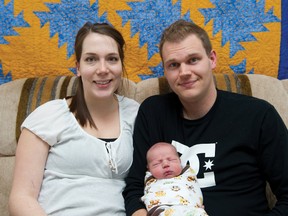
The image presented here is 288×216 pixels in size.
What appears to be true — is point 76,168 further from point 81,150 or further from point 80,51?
point 80,51

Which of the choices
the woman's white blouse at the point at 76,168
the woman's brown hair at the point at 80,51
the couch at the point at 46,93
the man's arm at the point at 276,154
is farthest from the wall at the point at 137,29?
the man's arm at the point at 276,154

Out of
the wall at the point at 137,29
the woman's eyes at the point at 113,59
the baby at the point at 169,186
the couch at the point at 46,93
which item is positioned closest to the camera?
the baby at the point at 169,186

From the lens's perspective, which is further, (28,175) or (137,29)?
(137,29)

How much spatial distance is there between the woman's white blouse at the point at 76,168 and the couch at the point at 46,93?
0.25 meters

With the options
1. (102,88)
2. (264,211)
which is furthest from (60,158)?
(264,211)

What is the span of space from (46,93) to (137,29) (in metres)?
0.61

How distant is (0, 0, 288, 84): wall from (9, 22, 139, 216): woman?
47cm

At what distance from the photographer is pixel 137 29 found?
2018 mm

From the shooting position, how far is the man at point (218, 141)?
141 centimetres

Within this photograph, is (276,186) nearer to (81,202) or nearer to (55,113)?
(81,202)

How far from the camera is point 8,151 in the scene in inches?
68.7

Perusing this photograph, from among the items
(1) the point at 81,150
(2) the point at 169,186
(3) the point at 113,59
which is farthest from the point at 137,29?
(2) the point at 169,186

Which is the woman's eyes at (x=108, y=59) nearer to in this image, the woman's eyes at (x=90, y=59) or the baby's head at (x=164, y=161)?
the woman's eyes at (x=90, y=59)

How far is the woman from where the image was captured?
4.71 ft
